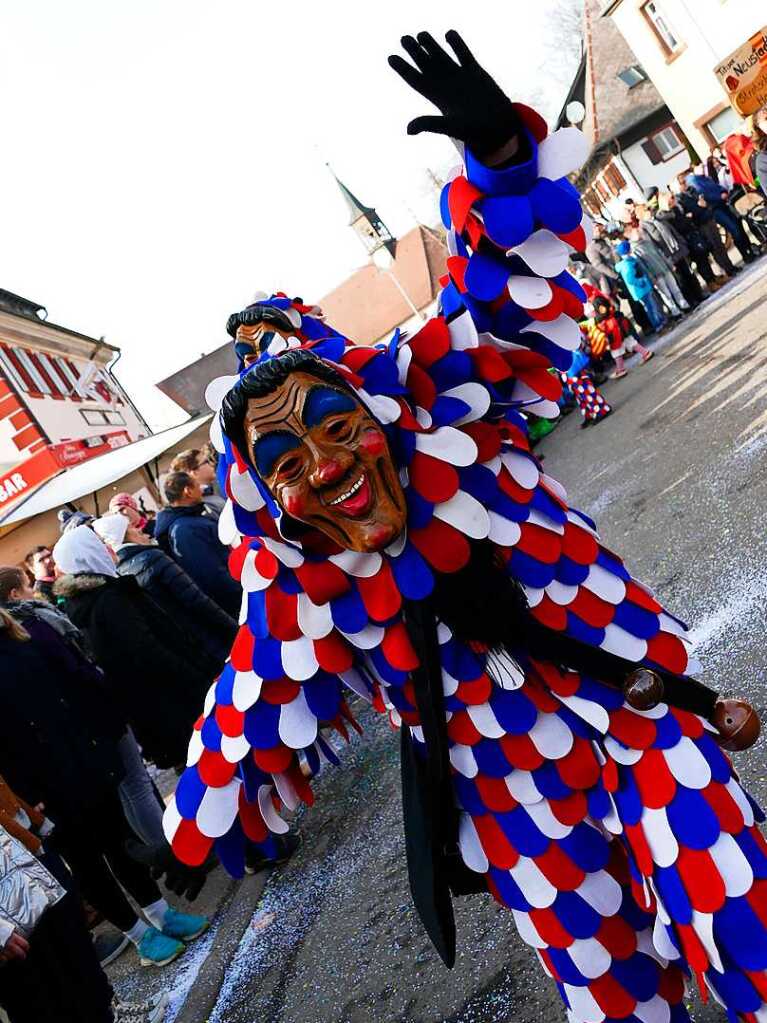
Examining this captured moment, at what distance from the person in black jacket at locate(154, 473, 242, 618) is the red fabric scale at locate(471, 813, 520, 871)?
11.1 feet

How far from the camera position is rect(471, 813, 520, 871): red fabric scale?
1.57 meters

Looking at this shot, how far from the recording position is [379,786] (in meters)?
3.86

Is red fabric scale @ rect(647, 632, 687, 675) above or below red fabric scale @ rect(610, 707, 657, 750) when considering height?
above

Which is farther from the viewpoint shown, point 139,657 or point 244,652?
point 139,657

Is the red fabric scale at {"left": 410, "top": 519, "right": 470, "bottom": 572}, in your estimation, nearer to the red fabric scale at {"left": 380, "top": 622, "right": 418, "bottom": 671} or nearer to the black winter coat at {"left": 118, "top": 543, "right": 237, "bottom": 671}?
the red fabric scale at {"left": 380, "top": 622, "right": 418, "bottom": 671}

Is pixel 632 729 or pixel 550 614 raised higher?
pixel 550 614

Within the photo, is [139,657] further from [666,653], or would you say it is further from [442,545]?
[666,653]

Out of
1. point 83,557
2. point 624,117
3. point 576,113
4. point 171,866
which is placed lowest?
point 171,866

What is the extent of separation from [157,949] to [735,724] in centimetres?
288

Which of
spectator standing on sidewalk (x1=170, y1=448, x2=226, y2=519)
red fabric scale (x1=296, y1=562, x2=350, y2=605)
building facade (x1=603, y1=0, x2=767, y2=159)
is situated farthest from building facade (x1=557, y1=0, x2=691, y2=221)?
red fabric scale (x1=296, y1=562, x2=350, y2=605)

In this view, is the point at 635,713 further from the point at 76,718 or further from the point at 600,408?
the point at 600,408

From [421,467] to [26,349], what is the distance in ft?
69.1

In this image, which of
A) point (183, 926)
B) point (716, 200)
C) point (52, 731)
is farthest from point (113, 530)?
point (716, 200)

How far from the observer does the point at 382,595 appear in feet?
5.03
